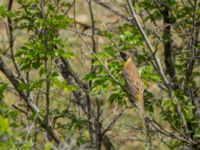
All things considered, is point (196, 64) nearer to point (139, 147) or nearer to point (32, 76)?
point (32, 76)

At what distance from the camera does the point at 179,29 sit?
512 centimetres

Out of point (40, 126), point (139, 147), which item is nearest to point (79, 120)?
point (40, 126)

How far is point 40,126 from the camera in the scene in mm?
4816

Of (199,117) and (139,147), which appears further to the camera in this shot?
(139,147)

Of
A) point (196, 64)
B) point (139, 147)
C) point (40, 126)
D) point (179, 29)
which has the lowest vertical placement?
point (139, 147)

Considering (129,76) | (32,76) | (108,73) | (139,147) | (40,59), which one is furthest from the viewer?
(139,147)

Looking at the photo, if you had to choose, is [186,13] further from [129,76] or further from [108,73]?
[129,76]

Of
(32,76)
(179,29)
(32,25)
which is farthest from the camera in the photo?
(32,76)

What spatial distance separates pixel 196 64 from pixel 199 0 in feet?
3.08

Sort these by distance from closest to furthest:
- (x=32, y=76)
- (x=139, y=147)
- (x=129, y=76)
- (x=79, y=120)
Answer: (x=129, y=76) < (x=79, y=120) < (x=32, y=76) < (x=139, y=147)

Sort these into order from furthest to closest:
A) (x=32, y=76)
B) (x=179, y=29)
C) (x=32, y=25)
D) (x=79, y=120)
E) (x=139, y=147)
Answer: (x=139, y=147) < (x=32, y=76) < (x=179, y=29) < (x=79, y=120) < (x=32, y=25)

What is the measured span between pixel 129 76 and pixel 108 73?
461 mm

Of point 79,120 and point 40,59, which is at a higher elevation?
point 40,59

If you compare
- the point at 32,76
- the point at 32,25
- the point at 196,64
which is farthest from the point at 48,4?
the point at 32,76
